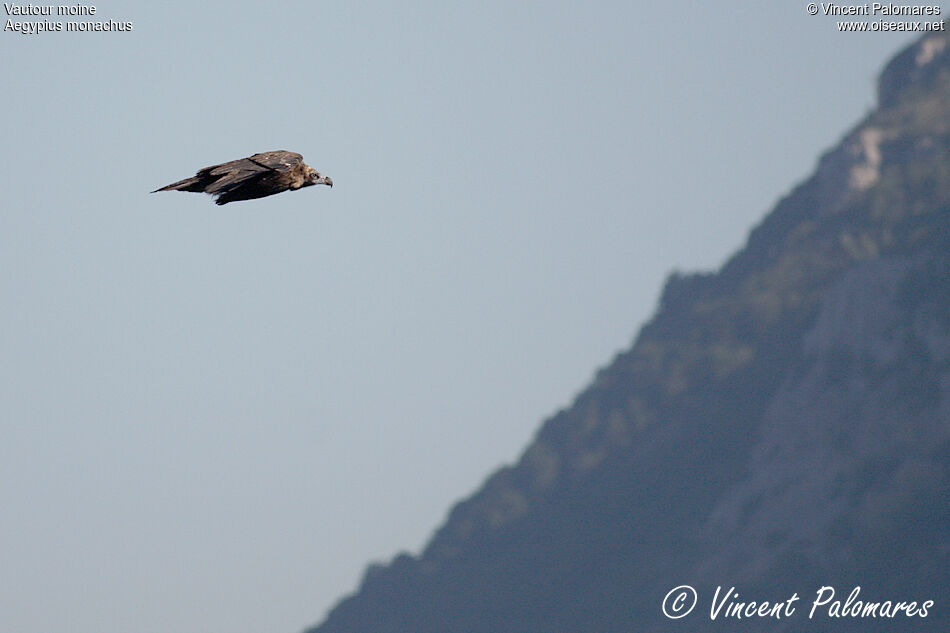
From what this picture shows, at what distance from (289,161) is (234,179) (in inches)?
94.1

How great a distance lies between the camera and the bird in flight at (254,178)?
32.5m

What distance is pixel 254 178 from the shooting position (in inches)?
1307

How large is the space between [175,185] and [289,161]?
116 inches

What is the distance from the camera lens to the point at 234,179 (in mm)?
32500

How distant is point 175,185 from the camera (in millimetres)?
32844

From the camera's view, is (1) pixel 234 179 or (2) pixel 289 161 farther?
(2) pixel 289 161

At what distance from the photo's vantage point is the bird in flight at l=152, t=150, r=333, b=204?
107 feet
